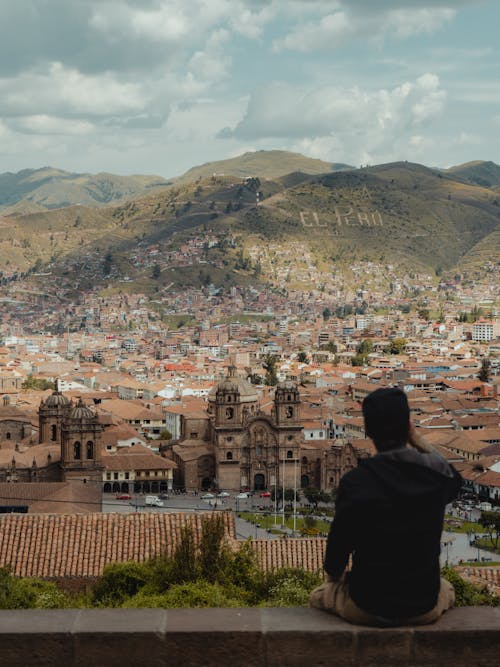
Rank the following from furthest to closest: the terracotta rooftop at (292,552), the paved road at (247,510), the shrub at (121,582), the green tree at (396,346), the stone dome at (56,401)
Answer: the green tree at (396,346)
the stone dome at (56,401)
the paved road at (247,510)
the terracotta rooftop at (292,552)
the shrub at (121,582)

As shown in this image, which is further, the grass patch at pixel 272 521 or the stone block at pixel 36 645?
the grass patch at pixel 272 521

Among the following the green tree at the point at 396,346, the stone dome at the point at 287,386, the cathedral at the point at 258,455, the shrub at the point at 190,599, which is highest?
the green tree at the point at 396,346

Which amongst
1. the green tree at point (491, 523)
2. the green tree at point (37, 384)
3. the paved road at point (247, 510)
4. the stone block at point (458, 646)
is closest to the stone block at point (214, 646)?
the stone block at point (458, 646)

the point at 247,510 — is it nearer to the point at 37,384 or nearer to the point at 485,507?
the point at 485,507

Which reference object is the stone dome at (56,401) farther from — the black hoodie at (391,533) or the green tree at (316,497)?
the black hoodie at (391,533)

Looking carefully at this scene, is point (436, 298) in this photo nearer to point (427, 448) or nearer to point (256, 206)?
point (256, 206)

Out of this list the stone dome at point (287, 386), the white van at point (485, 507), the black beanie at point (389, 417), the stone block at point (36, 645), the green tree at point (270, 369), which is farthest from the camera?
the green tree at point (270, 369)

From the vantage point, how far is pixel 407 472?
471 centimetres

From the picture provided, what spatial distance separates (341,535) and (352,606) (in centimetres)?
30

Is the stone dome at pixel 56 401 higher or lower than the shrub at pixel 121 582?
higher

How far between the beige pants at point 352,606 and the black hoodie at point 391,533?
0.08 ft

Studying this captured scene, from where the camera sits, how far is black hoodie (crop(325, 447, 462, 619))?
15.0 feet

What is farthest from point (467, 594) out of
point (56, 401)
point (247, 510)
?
point (56, 401)

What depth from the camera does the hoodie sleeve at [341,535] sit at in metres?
4.65
